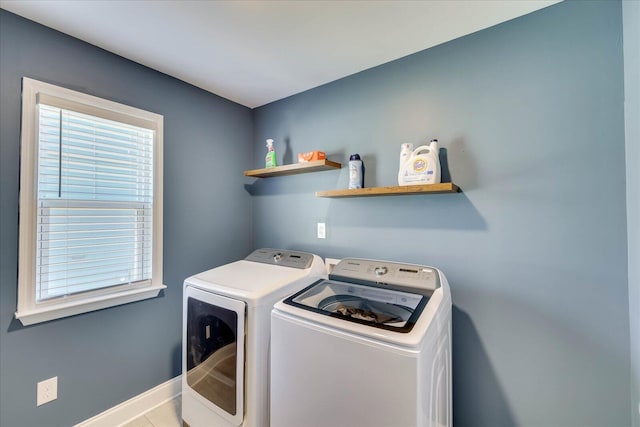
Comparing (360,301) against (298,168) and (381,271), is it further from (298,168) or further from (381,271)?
(298,168)

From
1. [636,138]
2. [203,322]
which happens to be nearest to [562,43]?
[636,138]

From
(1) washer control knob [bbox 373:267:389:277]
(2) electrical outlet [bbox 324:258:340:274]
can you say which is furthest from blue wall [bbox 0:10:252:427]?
(1) washer control knob [bbox 373:267:389:277]

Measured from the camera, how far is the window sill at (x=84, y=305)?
138 centimetres

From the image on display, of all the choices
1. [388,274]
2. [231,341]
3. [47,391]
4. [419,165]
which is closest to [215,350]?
[231,341]

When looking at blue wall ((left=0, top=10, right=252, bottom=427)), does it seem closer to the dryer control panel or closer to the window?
the window

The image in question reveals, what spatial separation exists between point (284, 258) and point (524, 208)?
145 centimetres

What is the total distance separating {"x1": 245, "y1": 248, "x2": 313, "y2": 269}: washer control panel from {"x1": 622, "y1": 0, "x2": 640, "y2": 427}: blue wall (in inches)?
59.8

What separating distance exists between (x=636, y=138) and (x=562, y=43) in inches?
22.9

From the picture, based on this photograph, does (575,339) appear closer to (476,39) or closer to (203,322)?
(476,39)

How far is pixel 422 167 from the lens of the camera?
1.52 metres

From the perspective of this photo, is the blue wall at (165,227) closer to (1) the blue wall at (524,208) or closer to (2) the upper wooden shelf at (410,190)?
(2) the upper wooden shelf at (410,190)

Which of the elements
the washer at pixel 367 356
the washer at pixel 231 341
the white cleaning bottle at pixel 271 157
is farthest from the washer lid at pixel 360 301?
the white cleaning bottle at pixel 271 157

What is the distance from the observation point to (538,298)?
1331 mm

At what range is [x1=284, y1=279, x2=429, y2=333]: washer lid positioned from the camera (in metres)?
1.20
